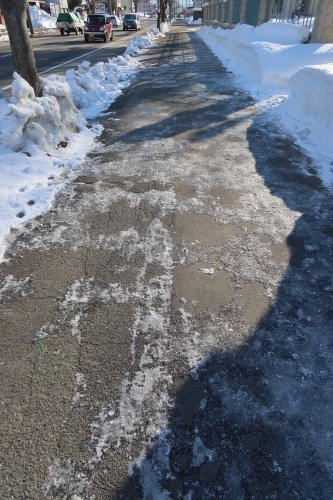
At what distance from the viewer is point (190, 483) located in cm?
188

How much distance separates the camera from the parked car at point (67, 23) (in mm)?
34500

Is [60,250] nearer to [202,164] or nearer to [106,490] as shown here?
[106,490]

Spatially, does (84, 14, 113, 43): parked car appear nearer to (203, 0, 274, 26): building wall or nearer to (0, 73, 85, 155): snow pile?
(203, 0, 274, 26): building wall

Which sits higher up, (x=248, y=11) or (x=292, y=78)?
(x=248, y=11)

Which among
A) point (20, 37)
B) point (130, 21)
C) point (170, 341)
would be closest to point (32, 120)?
point (20, 37)

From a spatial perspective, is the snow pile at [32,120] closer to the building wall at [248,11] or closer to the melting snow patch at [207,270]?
the melting snow patch at [207,270]

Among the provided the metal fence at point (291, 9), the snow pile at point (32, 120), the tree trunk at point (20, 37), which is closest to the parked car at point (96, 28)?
the metal fence at point (291, 9)

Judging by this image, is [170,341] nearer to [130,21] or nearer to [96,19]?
[96,19]

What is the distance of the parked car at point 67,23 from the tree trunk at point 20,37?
33.7 meters

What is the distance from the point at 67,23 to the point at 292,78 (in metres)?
34.4

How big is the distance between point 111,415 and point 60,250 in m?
2.02

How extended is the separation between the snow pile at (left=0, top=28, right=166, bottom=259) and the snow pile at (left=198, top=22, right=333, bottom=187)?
4.13 m

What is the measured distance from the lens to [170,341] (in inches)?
106

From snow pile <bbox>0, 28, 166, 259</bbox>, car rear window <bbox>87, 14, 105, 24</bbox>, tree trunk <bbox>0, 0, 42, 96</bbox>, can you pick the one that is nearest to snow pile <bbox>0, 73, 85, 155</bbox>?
snow pile <bbox>0, 28, 166, 259</bbox>
